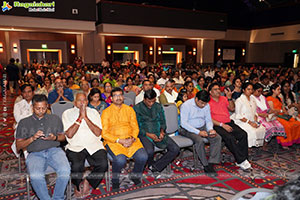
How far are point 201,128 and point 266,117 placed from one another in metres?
1.62

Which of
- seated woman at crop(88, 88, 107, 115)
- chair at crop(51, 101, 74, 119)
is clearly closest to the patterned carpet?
chair at crop(51, 101, 74, 119)

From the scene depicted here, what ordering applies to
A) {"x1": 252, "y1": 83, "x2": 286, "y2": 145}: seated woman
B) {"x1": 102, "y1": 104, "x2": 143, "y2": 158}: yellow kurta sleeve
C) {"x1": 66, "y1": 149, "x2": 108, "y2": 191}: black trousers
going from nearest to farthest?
{"x1": 66, "y1": 149, "x2": 108, "y2": 191}: black trousers < {"x1": 102, "y1": 104, "x2": 143, "y2": 158}: yellow kurta sleeve < {"x1": 252, "y1": 83, "x2": 286, "y2": 145}: seated woman

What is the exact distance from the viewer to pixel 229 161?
4285mm

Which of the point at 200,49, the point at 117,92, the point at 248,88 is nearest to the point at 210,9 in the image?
the point at 200,49

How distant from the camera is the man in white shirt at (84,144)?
3033 millimetres

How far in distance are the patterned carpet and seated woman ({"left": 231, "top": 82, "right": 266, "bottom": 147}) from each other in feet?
1.48

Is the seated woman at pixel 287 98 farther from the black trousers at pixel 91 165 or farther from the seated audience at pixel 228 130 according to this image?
the black trousers at pixel 91 165

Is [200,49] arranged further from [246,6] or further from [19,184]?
[19,184]

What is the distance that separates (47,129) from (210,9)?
68.7ft

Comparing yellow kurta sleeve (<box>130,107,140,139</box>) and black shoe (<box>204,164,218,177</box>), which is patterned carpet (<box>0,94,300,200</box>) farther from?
yellow kurta sleeve (<box>130,107,140,139</box>)

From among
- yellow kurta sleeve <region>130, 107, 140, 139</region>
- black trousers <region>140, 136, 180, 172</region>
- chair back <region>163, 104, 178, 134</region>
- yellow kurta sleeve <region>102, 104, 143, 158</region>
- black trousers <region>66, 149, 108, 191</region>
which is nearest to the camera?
black trousers <region>66, 149, 108, 191</region>

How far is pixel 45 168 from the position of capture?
9.20ft

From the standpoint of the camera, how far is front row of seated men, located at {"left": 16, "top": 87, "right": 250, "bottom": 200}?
2.84 metres

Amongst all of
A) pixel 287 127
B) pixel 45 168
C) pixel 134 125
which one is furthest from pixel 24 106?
pixel 287 127
